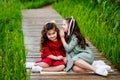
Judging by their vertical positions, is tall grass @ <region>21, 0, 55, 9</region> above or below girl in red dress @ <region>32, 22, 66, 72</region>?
above

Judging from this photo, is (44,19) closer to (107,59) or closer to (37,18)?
(37,18)

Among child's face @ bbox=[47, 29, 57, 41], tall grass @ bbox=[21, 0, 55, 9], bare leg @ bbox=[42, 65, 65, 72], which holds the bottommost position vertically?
bare leg @ bbox=[42, 65, 65, 72]

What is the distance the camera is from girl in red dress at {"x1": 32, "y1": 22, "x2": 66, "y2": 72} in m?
7.04

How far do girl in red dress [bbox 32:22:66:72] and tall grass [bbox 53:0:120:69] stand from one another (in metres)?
0.91

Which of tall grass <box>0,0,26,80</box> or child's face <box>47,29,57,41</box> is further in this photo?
child's face <box>47,29,57,41</box>

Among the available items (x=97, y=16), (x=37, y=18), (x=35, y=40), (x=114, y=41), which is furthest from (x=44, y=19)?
(x=114, y=41)

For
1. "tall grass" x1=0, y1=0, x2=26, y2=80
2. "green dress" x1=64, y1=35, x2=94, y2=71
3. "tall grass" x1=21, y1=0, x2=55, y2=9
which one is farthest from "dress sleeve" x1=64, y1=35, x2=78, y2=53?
"tall grass" x1=21, y1=0, x2=55, y2=9

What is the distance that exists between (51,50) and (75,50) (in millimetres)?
422

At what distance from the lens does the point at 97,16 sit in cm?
1085

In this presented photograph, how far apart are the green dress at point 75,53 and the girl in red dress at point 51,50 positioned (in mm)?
126

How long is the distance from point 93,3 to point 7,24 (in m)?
2.43

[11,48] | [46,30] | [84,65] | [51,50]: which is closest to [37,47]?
[11,48]

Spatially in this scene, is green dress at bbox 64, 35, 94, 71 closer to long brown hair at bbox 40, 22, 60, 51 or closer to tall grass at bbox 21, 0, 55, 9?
long brown hair at bbox 40, 22, 60, 51

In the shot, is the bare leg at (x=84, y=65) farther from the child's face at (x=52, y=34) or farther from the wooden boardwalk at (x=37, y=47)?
the child's face at (x=52, y=34)
